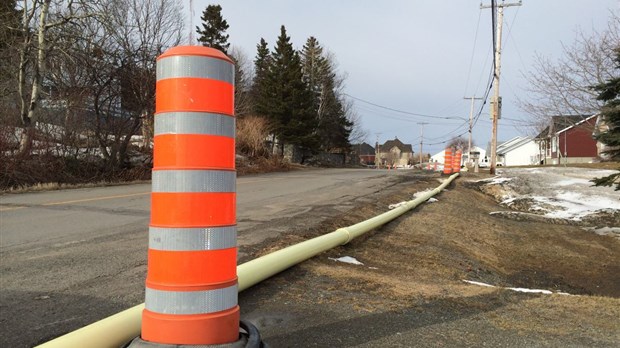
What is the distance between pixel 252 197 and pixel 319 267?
24.7 ft

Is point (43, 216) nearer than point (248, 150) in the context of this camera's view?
Yes

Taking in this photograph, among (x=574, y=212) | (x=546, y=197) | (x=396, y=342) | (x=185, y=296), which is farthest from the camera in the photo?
(x=546, y=197)

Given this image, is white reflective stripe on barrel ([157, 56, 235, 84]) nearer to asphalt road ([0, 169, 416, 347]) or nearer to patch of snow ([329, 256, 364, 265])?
asphalt road ([0, 169, 416, 347])

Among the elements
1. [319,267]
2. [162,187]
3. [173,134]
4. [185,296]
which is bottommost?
[319,267]

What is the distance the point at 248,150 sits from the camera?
106 ft

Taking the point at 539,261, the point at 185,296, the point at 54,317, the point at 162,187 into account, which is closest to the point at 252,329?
the point at 185,296

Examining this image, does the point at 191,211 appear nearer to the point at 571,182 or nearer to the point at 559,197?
the point at 559,197

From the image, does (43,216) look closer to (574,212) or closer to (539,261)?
(539,261)

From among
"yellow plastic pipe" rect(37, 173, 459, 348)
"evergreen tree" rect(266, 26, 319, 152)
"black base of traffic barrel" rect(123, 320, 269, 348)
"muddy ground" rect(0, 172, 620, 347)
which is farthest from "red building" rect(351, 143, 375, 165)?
"black base of traffic barrel" rect(123, 320, 269, 348)

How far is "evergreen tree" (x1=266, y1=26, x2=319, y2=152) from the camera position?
137ft

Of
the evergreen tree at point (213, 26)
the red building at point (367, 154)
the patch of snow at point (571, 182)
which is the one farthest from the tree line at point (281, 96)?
the red building at point (367, 154)

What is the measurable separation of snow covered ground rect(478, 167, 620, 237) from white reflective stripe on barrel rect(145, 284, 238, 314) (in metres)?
11.7

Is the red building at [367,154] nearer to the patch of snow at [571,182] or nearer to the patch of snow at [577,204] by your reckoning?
the patch of snow at [571,182]

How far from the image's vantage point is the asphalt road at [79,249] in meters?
3.79
